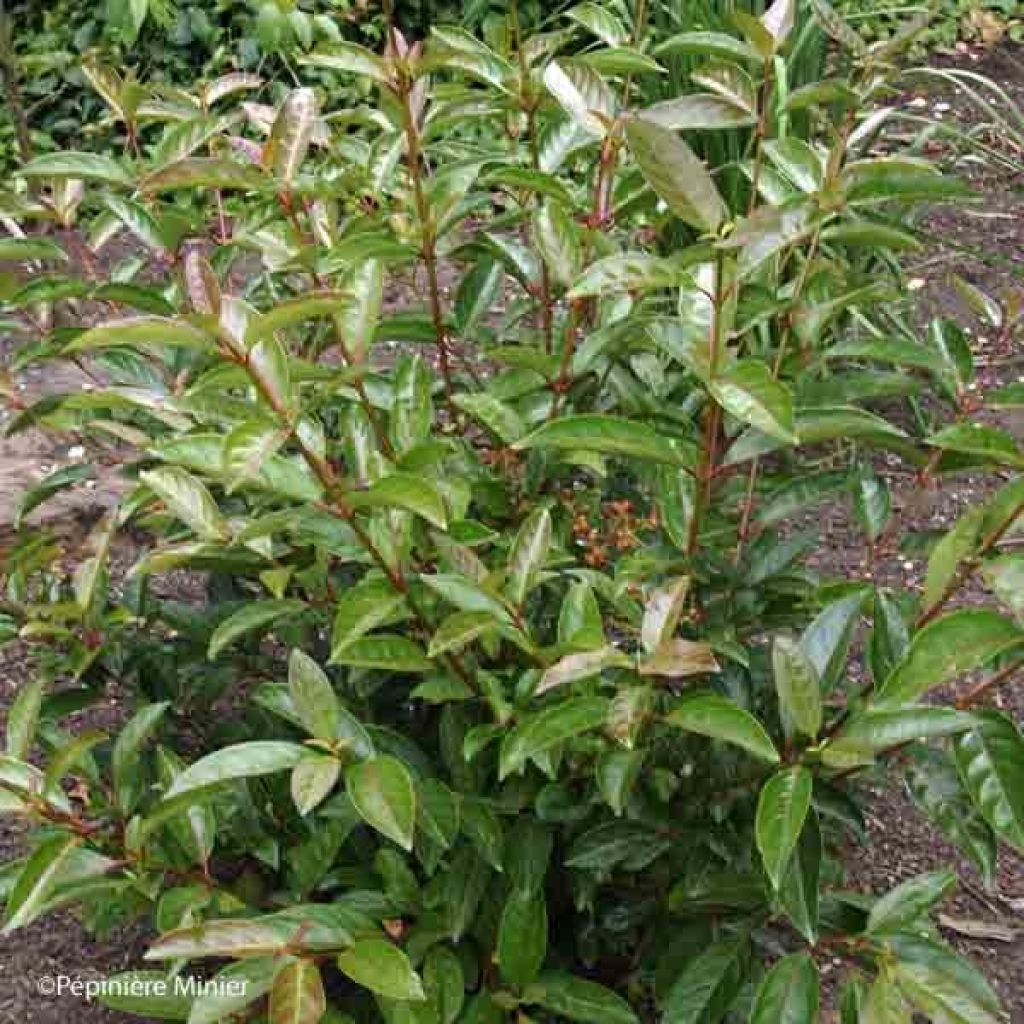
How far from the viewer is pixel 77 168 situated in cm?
179

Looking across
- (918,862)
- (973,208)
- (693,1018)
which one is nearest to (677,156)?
(693,1018)

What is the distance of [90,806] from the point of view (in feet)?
5.90

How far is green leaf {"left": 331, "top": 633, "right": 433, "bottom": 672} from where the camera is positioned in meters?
1.55

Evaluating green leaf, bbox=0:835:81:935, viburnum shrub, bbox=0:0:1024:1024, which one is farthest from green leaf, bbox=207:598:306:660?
green leaf, bbox=0:835:81:935

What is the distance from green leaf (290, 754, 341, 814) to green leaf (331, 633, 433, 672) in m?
0.10

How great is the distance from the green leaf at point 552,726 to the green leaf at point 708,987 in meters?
0.36

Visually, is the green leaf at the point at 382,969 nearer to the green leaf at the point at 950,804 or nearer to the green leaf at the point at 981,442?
the green leaf at the point at 950,804

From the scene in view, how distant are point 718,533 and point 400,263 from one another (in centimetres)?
53

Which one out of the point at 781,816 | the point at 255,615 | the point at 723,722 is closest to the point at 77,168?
the point at 255,615

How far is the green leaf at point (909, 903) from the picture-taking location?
1.55 meters

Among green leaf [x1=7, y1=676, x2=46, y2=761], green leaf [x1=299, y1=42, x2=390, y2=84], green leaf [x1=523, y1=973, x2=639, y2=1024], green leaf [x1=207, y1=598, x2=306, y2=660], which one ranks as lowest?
green leaf [x1=523, y1=973, x2=639, y2=1024]

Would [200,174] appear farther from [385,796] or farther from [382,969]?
[382,969]

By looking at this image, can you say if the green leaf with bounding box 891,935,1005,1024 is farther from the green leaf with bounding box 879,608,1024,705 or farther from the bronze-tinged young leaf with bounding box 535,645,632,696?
the bronze-tinged young leaf with bounding box 535,645,632,696

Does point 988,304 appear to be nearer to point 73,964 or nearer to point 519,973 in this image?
point 519,973
